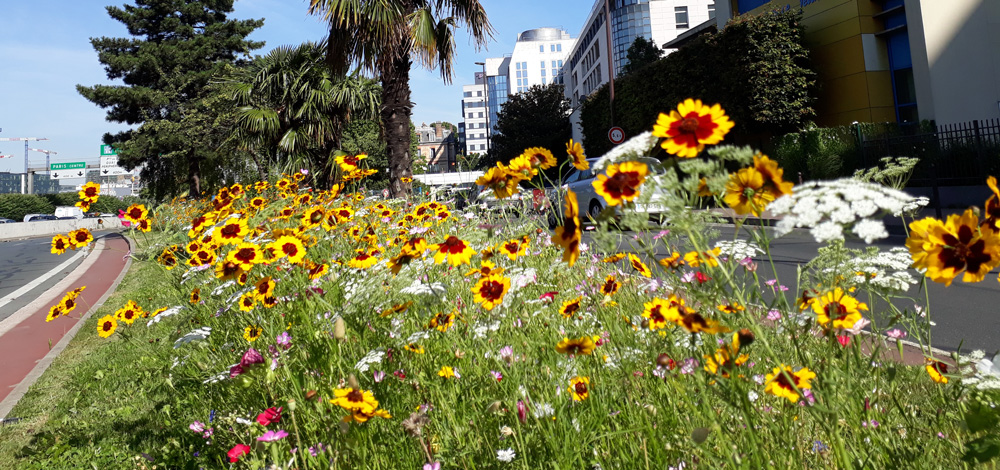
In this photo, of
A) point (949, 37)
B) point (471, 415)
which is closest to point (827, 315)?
point (471, 415)

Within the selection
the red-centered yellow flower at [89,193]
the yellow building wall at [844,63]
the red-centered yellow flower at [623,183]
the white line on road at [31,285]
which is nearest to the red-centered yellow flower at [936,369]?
the red-centered yellow flower at [623,183]

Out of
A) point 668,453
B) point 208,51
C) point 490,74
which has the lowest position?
point 668,453

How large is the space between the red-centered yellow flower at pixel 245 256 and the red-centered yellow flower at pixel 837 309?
6.02 ft

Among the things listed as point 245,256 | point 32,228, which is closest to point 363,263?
point 245,256

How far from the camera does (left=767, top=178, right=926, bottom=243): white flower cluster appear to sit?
2.93 feet

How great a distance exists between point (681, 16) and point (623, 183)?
52.0 metres

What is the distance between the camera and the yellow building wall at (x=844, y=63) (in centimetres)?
1600

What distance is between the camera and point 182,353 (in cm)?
372

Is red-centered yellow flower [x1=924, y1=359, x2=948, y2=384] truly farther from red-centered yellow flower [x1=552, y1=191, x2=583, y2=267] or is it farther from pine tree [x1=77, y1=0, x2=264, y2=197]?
pine tree [x1=77, y1=0, x2=264, y2=197]

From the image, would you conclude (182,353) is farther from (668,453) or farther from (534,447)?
(668,453)

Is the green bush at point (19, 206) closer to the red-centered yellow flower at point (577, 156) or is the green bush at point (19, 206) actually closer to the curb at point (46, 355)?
the curb at point (46, 355)

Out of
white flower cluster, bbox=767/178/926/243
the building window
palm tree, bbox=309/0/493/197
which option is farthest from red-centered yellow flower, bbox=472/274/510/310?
the building window

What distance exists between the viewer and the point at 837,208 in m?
0.94

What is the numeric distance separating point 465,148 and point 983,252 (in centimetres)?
13627
